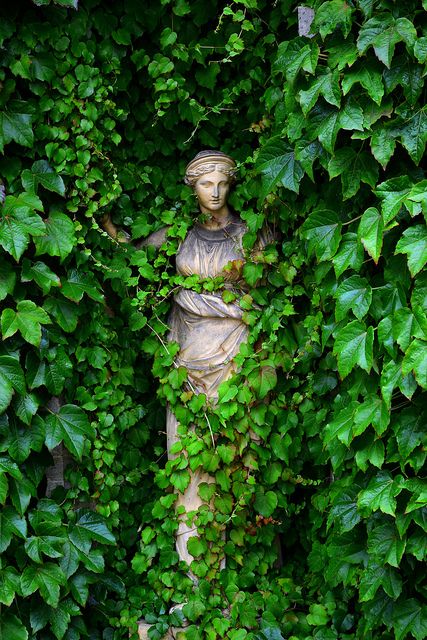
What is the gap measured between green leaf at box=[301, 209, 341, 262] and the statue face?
1.97ft

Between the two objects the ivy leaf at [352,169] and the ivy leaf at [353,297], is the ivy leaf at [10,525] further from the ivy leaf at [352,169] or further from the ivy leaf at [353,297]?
the ivy leaf at [352,169]

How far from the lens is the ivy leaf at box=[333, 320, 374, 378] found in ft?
14.5

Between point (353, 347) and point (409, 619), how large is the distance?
1049 millimetres

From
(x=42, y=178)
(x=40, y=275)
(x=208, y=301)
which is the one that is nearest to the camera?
(x=40, y=275)

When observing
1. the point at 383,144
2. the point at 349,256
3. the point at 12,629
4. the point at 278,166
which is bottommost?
the point at 12,629

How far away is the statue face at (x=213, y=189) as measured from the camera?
5145 mm

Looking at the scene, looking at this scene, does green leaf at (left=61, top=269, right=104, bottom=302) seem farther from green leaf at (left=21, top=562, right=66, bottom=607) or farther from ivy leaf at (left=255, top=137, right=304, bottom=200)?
green leaf at (left=21, top=562, right=66, bottom=607)

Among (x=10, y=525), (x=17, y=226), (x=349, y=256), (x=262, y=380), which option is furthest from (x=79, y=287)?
(x=349, y=256)

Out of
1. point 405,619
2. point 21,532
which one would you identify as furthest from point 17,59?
point 405,619

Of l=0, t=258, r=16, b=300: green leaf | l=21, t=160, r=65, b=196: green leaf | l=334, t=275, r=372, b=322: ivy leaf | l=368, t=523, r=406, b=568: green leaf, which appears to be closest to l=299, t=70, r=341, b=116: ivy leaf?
l=334, t=275, r=372, b=322: ivy leaf

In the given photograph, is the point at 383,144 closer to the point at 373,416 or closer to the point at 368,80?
the point at 368,80

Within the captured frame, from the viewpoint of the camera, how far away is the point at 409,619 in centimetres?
450

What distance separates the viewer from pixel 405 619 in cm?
450

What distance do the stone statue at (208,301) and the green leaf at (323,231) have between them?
0.55 meters
